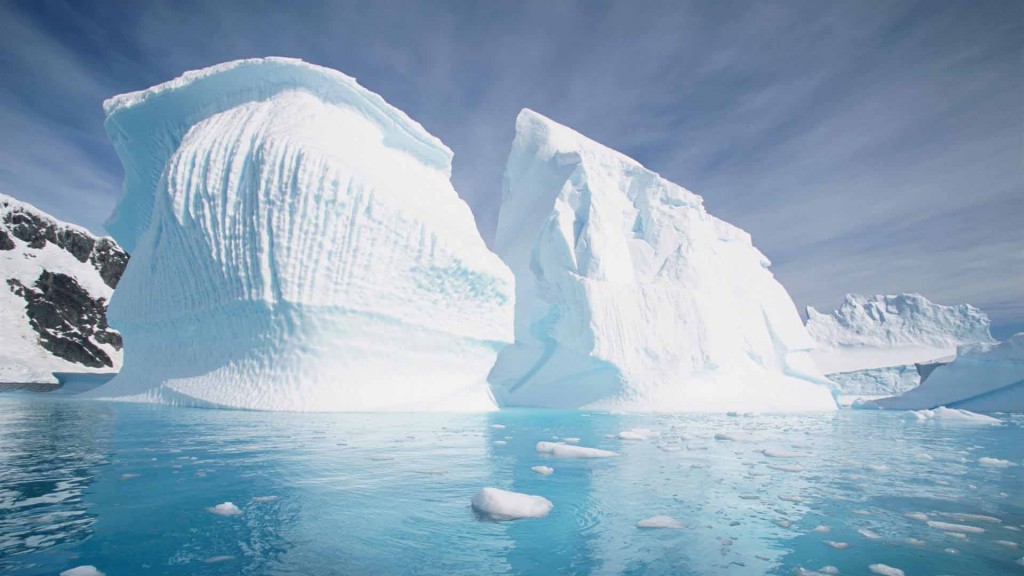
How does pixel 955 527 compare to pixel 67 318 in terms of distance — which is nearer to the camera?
pixel 955 527

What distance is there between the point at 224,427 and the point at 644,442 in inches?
238

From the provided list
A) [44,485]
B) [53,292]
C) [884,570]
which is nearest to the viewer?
[884,570]

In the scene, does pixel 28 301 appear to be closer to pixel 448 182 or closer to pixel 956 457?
pixel 448 182

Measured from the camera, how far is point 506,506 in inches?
127

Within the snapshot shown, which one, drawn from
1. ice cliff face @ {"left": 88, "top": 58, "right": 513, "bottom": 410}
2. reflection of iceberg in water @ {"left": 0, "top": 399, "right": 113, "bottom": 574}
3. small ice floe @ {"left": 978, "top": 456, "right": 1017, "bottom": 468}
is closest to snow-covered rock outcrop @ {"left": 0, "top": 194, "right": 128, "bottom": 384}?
ice cliff face @ {"left": 88, "top": 58, "right": 513, "bottom": 410}

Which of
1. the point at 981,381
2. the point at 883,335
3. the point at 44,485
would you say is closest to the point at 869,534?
the point at 44,485

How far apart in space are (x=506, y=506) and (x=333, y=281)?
8330 mm

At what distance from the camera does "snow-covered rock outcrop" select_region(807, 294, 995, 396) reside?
34.4 m

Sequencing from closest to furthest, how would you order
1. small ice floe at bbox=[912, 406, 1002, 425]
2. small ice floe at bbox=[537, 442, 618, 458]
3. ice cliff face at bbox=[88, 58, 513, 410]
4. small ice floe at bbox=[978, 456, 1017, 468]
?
small ice floe at bbox=[978, 456, 1017, 468]
small ice floe at bbox=[537, 442, 618, 458]
ice cliff face at bbox=[88, 58, 513, 410]
small ice floe at bbox=[912, 406, 1002, 425]

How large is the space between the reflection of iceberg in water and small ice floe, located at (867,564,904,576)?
3762 mm

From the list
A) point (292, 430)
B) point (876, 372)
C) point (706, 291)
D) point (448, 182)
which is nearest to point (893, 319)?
point (876, 372)

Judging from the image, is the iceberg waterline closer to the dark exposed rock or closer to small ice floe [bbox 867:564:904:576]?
small ice floe [bbox 867:564:904:576]

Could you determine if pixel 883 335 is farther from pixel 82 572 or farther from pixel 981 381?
pixel 82 572

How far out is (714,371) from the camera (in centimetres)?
1758
